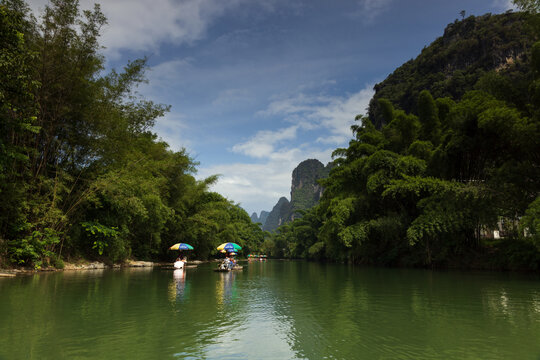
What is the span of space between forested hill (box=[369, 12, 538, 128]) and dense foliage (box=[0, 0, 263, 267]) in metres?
55.7

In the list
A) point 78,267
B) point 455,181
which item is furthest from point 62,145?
point 455,181

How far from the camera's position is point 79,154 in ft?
60.8

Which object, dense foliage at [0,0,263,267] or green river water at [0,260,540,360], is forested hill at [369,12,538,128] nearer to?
dense foliage at [0,0,263,267]

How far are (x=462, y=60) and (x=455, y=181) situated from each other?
206ft

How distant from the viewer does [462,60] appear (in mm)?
68062

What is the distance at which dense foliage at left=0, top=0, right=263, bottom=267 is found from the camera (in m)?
12.9

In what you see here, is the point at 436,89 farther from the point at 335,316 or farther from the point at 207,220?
the point at 335,316

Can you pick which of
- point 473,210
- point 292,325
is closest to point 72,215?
point 292,325

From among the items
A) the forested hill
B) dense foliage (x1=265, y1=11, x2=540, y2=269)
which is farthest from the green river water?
the forested hill

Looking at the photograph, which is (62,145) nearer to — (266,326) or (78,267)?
(78,267)

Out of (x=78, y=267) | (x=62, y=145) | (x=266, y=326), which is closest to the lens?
(x=266, y=326)

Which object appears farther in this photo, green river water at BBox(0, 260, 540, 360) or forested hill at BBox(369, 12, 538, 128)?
forested hill at BBox(369, 12, 538, 128)

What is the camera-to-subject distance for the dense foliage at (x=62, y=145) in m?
12.9

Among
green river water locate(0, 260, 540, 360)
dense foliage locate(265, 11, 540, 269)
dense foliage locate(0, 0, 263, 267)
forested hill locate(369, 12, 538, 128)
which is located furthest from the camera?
forested hill locate(369, 12, 538, 128)
